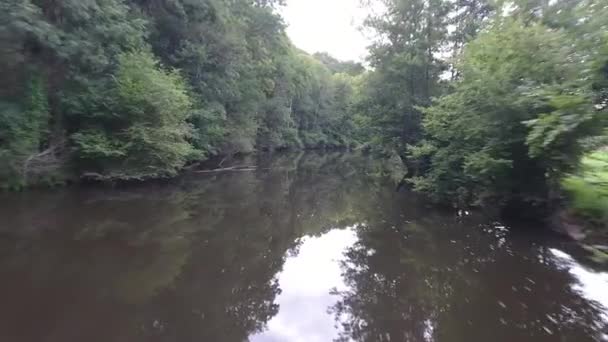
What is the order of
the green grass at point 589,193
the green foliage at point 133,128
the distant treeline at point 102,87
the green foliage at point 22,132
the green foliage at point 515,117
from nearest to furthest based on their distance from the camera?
1. the green foliage at point 515,117
2. the green grass at point 589,193
3. the green foliage at point 22,132
4. the distant treeline at point 102,87
5. the green foliage at point 133,128

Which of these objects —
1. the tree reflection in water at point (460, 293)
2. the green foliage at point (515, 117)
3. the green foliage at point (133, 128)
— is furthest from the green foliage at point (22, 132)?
the green foliage at point (515, 117)

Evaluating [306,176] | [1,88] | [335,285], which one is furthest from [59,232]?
[306,176]

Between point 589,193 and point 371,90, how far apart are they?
46.9 ft

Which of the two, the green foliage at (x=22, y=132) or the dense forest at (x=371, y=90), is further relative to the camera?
the green foliage at (x=22, y=132)

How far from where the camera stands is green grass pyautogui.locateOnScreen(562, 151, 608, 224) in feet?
23.5

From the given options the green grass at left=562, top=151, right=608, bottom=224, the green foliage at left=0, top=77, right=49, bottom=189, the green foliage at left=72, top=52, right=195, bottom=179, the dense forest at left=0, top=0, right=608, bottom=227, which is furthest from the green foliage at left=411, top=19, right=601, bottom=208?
the green foliage at left=0, top=77, right=49, bottom=189

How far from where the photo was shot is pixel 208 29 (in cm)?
2233

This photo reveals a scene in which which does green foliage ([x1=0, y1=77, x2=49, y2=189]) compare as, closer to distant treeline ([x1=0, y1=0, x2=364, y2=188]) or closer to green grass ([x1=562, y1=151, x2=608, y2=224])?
distant treeline ([x1=0, y1=0, x2=364, y2=188])

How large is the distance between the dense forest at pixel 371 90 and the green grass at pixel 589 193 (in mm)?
38

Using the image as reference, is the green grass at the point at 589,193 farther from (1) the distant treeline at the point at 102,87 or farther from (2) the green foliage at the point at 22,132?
(2) the green foliage at the point at 22,132

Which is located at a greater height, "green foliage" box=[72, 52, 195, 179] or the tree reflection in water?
"green foliage" box=[72, 52, 195, 179]

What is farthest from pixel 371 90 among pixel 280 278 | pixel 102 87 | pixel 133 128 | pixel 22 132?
pixel 280 278

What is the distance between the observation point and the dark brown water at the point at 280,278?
4.84 meters

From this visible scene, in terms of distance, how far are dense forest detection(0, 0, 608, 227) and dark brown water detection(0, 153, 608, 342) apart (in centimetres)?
199
